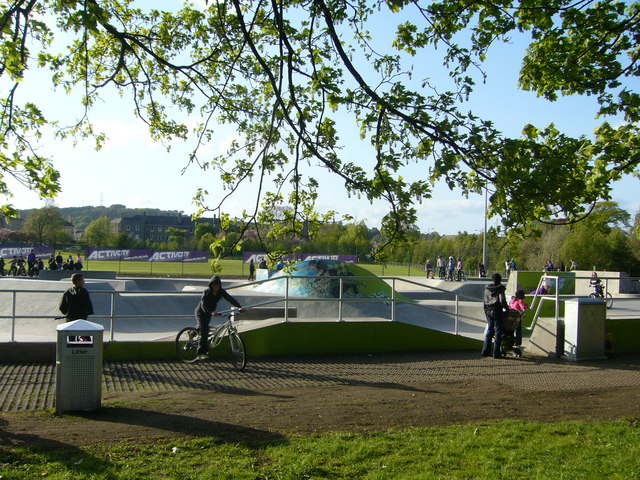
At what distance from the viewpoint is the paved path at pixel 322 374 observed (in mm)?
8305

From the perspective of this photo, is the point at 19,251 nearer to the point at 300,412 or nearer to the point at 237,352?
the point at 237,352

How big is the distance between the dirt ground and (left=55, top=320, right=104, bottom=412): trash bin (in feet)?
0.54

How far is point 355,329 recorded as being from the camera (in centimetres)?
1208

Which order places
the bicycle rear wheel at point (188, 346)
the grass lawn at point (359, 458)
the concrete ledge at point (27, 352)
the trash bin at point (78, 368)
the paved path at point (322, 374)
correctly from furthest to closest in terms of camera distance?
the bicycle rear wheel at point (188, 346)
the concrete ledge at point (27, 352)
the paved path at point (322, 374)
the trash bin at point (78, 368)
the grass lawn at point (359, 458)

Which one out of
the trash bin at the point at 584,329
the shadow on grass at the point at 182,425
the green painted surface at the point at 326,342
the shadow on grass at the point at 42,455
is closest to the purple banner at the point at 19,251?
the green painted surface at the point at 326,342

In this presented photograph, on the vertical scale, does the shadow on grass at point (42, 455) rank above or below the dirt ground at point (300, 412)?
above

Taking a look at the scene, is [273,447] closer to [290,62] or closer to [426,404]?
[426,404]

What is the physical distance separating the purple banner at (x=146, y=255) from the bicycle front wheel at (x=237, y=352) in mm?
43015

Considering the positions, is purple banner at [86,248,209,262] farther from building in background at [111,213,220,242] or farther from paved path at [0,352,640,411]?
building in background at [111,213,220,242]

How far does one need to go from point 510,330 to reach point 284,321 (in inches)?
180

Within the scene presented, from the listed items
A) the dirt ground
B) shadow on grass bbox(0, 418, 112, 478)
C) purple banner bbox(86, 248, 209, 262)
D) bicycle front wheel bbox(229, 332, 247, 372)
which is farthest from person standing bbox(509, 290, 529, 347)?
purple banner bbox(86, 248, 209, 262)

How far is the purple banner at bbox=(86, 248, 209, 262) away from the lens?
171 feet

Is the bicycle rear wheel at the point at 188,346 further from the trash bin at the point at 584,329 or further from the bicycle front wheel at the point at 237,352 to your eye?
the trash bin at the point at 584,329

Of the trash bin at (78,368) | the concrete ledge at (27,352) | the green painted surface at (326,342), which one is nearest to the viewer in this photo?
the trash bin at (78,368)
